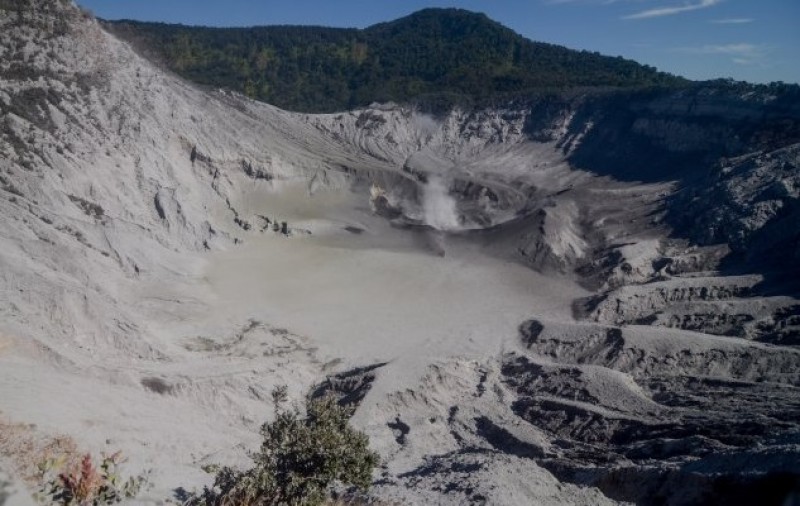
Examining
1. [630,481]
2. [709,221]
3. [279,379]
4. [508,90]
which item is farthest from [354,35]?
[630,481]

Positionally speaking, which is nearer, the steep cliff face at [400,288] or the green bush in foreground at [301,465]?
the green bush in foreground at [301,465]

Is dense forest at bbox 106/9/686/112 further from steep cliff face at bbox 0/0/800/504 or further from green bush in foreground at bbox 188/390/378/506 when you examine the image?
green bush in foreground at bbox 188/390/378/506

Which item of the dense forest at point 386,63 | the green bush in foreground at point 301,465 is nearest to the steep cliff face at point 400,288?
the green bush in foreground at point 301,465

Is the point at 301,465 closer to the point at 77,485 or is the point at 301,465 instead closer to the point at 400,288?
the point at 77,485

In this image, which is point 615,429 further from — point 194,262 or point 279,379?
point 194,262

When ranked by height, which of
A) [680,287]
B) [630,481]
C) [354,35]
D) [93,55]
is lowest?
[630,481]

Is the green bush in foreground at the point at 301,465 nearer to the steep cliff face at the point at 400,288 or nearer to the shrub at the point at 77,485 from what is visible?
the shrub at the point at 77,485

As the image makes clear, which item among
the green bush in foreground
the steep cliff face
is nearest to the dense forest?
the steep cliff face
